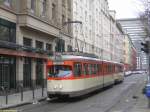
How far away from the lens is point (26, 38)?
36.3 meters

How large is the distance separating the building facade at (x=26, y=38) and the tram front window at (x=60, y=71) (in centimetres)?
535

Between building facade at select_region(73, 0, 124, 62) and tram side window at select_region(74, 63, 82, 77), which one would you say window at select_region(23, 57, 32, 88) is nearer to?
building facade at select_region(73, 0, 124, 62)

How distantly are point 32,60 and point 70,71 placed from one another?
43.5 ft

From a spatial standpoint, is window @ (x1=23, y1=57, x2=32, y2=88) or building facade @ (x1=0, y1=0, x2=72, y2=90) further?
window @ (x1=23, y1=57, x2=32, y2=88)

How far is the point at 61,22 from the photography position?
4778 cm

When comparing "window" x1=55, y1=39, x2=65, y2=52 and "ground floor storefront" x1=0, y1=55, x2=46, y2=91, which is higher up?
"window" x1=55, y1=39, x2=65, y2=52

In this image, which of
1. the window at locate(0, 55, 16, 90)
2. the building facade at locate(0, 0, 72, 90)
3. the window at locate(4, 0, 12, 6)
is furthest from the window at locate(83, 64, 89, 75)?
the window at locate(4, 0, 12, 6)

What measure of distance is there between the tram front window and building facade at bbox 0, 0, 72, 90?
211 inches

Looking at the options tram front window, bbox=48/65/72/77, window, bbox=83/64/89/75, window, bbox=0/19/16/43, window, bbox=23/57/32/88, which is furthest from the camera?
window, bbox=23/57/32/88

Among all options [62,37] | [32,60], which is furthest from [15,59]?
[62,37]

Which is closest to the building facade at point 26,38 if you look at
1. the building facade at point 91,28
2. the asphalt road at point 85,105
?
the building facade at point 91,28

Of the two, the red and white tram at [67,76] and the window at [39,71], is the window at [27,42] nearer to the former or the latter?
the window at [39,71]

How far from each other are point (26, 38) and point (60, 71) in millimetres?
11824

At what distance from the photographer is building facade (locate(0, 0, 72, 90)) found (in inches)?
1239
